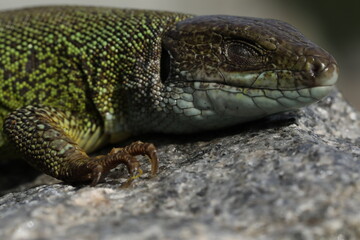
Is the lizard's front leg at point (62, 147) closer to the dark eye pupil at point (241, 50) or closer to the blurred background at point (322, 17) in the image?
the dark eye pupil at point (241, 50)

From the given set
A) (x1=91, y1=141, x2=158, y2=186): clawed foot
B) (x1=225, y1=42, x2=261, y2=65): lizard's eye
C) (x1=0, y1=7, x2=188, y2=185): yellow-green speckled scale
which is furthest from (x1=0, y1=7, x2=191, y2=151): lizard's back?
(x1=91, y1=141, x2=158, y2=186): clawed foot

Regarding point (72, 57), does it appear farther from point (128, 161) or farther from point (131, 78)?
point (128, 161)

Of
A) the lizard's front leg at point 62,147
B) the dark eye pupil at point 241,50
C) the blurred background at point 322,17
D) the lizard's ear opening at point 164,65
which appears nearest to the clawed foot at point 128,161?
the lizard's front leg at point 62,147

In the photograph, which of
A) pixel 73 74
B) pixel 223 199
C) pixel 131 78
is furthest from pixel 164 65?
pixel 223 199

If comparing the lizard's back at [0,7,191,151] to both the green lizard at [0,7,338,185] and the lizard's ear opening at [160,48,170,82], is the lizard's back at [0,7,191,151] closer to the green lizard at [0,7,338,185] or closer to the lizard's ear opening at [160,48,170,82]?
the green lizard at [0,7,338,185]

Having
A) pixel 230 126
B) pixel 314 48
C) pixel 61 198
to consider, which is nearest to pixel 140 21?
pixel 230 126

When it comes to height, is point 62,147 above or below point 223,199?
below
